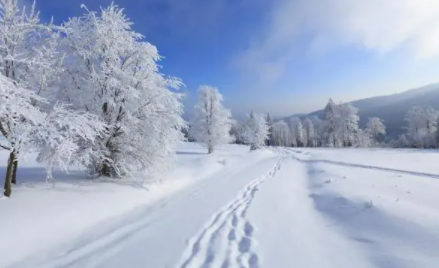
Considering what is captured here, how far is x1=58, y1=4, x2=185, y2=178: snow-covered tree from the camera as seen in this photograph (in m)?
11.5

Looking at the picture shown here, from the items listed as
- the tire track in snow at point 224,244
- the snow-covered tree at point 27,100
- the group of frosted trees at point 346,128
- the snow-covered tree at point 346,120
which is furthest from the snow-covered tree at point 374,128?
the snow-covered tree at point 27,100

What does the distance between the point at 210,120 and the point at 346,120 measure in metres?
48.4

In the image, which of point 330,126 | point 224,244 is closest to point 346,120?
point 330,126

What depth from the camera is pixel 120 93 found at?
464 inches

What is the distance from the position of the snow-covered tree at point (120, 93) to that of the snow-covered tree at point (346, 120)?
69.3 m

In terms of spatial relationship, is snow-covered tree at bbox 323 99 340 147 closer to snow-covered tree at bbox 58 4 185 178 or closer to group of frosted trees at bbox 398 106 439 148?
group of frosted trees at bbox 398 106 439 148

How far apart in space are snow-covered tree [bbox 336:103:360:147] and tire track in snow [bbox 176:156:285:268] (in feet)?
237

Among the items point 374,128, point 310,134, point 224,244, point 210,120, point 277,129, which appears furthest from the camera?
point 277,129

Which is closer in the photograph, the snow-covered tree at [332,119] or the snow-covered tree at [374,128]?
the snow-covered tree at [332,119]

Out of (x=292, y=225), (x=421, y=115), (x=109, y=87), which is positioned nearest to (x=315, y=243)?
(x=292, y=225)

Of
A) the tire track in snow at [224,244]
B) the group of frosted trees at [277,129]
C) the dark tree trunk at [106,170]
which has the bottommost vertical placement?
the tire track in snow at [224,244]

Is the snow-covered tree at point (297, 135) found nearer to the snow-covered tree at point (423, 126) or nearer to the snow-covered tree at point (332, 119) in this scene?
the snow-covered tree at point (332, 119)

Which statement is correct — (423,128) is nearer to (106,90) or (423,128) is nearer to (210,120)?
(210,120)

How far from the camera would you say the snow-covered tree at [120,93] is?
451 inches
